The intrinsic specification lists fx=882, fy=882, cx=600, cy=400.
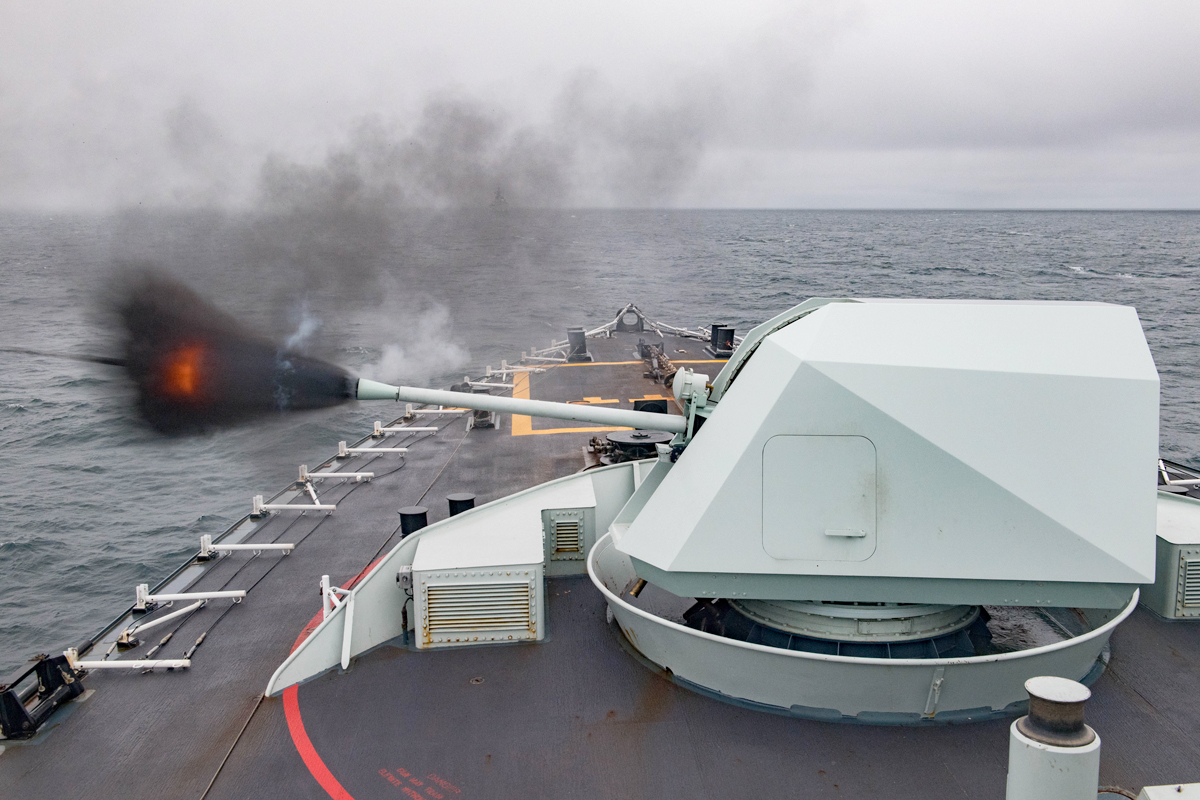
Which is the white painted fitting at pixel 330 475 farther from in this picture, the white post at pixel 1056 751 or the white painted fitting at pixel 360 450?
the white post at pixel 1056 751

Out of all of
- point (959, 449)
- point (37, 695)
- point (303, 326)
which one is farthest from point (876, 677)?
point (303, 326)

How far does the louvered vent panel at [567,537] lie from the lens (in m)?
8.19

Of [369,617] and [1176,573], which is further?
[1176,573]

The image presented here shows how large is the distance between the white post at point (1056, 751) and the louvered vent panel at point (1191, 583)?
496 centimetres

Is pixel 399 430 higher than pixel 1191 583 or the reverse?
the reverse

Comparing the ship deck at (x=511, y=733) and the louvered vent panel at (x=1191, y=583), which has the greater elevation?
the louvered vent panel at (x=1191, y=583)

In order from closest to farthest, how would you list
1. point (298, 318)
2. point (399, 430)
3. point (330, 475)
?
point (330, 475) < point (399, 430) < point (298, 318)

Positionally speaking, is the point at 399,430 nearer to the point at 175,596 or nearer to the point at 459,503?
the point at 459,503

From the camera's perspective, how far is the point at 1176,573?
7.12m

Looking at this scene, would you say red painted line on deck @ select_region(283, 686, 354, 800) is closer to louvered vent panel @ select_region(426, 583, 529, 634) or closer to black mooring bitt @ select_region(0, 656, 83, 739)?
louvered vent panel @ select_region(426, 583, 529, 634)

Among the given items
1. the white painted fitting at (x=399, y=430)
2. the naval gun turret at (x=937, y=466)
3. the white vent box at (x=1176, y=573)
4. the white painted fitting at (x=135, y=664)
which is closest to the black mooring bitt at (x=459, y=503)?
the white painted fitting at (x=135, y=664)

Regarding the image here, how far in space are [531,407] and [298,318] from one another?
16.8 metres

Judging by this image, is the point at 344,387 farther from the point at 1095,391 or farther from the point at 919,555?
the point at 1095,391

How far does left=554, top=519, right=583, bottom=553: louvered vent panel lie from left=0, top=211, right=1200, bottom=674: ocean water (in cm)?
429
